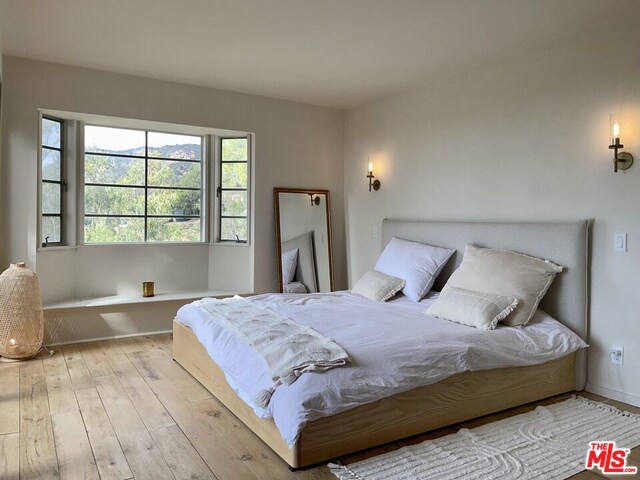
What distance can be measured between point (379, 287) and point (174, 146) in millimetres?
2654

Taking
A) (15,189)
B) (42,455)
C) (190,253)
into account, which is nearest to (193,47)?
(15,189)

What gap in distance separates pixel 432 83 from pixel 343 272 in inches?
87.5

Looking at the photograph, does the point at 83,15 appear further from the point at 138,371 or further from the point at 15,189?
the point at 138,371

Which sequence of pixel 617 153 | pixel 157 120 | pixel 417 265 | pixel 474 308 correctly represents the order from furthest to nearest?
1. pixel 157 120
2. pixel 417 265
3. pixel 474 308
4. pixel 617 153

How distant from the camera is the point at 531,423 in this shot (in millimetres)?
2736

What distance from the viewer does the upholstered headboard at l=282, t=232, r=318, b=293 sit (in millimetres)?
5176

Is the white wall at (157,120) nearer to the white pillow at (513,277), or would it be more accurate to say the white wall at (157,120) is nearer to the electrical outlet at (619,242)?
the white pillow at (513,277)

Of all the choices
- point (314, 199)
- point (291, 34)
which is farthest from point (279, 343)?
point (314, 199)

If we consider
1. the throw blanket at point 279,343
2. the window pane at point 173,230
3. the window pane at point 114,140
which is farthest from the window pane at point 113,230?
the throw blanket at point 279,343

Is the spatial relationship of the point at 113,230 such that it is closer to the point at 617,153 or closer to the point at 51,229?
the point at 51,229

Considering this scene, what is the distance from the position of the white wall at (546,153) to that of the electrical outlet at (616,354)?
0.03 meters

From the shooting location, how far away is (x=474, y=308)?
10.3 feet

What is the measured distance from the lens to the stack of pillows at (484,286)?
10.2 feet

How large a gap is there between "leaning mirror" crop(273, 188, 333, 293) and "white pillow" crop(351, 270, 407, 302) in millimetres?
1082
